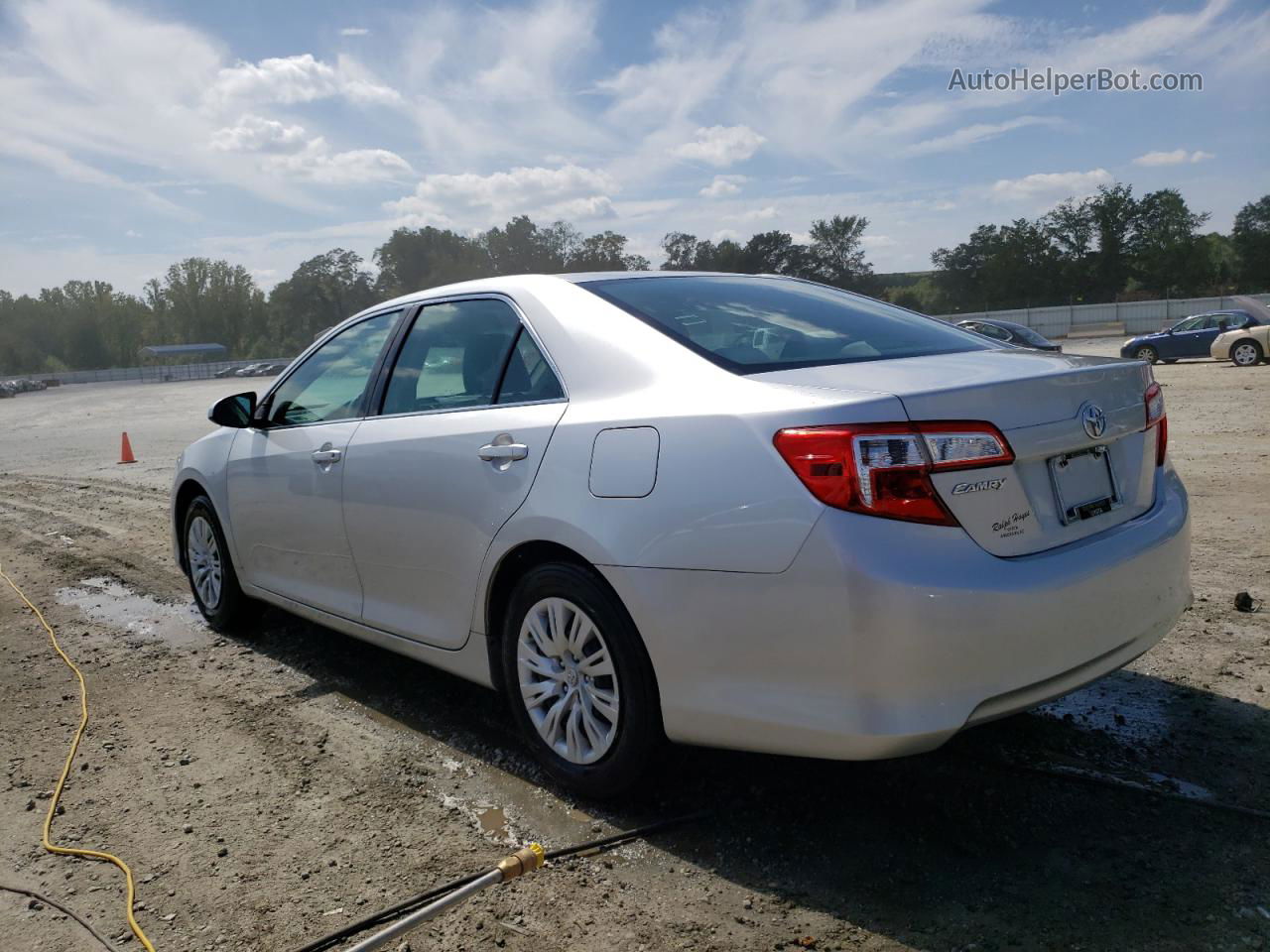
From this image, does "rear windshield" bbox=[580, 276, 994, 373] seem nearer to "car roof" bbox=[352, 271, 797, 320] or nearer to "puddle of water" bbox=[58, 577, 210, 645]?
"car roof" bbox=[352, 271, 797, 320]

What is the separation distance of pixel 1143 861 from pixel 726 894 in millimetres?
1095

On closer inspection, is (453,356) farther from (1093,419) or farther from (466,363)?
(1093,419)

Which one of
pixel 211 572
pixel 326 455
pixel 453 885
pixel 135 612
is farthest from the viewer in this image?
pixel 135 612

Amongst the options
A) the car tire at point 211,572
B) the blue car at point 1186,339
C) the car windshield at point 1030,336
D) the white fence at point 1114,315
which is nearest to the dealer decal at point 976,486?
the car tire at point 211,572

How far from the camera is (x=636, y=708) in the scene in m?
3.00

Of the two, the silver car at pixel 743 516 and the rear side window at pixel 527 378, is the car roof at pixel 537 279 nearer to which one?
the silver car at pixel 743 516

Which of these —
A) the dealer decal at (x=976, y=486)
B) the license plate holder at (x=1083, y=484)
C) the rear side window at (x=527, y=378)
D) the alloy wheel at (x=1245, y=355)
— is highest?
the rear side window at (x=527, y=378)

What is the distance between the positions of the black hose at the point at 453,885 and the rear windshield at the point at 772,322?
4.49 ft

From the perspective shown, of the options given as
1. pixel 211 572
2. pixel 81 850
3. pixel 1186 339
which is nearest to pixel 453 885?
pixel 81 850

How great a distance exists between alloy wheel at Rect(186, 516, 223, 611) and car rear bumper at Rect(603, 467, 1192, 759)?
134 inches

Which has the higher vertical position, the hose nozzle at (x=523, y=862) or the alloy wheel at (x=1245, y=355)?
the hose nozzle at (x=523, y=862)

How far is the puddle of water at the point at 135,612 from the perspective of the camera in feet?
18.8

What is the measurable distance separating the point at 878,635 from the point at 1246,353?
1030 inches

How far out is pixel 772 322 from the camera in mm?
3488
